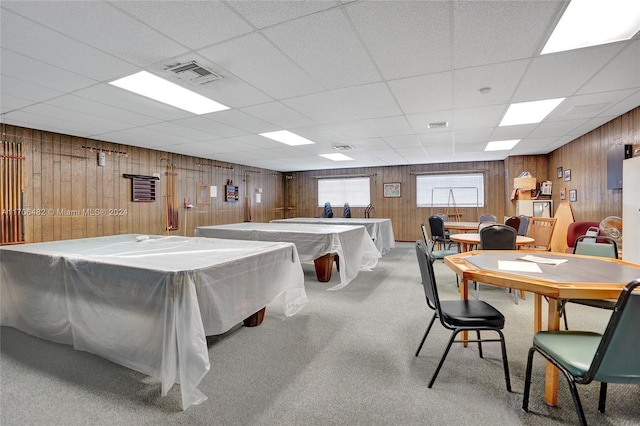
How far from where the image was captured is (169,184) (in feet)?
22.0

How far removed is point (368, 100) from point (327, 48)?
1.28 metres

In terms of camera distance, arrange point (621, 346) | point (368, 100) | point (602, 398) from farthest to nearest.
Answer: point (368, 100) → point (602, 398) → point (621, 346)

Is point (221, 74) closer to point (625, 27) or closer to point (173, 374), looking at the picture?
point (173, 374)

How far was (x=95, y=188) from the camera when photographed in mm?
5320

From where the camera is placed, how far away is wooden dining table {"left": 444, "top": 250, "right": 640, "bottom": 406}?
1.55 m

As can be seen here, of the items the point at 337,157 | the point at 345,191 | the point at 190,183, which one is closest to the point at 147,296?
the point at 190,183

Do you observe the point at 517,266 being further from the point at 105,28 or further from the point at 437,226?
the point at 437,226

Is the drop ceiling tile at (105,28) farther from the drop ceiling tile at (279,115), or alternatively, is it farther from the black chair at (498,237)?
the black chair at (498,237)

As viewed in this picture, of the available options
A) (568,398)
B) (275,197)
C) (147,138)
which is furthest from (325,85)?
(275,197)

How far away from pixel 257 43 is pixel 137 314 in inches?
83.3

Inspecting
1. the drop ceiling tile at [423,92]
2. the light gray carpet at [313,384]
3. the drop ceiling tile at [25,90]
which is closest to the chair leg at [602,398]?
the light gray carpet at [313,384]

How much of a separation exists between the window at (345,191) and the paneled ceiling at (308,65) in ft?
17.1

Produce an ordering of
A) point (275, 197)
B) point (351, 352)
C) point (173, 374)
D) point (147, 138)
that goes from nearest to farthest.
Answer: point (173, 374) → point (351, 352) → point (147, 138) → point (275, 197)

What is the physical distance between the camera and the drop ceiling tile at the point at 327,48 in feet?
6.68
